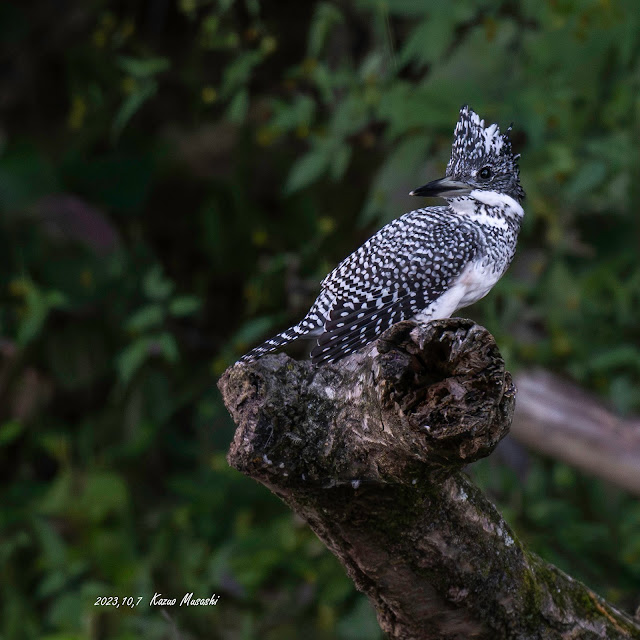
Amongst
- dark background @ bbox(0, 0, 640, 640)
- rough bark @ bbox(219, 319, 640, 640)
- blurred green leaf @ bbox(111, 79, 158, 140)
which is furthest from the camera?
blurred green leaf @ bbox(111, 79, 158, 140)

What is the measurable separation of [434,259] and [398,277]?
0.34 feet

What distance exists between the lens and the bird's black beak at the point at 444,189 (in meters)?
2.23

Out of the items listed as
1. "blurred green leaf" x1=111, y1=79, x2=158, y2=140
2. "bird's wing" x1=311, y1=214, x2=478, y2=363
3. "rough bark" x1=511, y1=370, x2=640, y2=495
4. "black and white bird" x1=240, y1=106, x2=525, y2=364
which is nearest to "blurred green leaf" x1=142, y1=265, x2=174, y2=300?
"blurred green leaf" x1=111, y1=79, x2=158, y2=140

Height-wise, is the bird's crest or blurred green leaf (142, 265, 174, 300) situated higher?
the bird's crest

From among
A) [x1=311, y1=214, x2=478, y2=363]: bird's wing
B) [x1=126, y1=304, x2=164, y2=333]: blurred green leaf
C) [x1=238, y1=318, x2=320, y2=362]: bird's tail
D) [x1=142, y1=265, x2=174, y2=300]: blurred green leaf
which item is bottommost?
[x1=126, y1=304, x2=164, y2=333]: blurred green leaf

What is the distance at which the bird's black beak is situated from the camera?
223 centimetres

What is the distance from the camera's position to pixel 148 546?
405 centimetres

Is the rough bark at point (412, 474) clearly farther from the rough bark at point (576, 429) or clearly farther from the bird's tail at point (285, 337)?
the rough bark at point (576, 429)

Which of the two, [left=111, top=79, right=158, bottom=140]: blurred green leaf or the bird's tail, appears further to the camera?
[left=111, top=79, right=158, bottom=140]: blurred green leaf

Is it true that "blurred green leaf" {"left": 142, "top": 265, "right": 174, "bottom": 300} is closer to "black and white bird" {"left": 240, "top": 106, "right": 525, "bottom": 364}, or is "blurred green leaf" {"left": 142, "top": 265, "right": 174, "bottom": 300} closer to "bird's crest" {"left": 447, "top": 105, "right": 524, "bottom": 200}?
"black and white bird" {"left": 240, "top": 106, "right": 525, "bottom": 364}

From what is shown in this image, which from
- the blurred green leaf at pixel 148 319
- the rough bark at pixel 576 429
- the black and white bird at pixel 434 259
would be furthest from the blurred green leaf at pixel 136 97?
the rough bark at pixel 576 429

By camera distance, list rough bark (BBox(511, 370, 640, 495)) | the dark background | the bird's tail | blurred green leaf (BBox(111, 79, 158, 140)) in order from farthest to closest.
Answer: blurred green leaf (BBox(111, 79, 158, 140)) < rough bark (BBox(511, 370, 640, 495)) < the dark background < the bird's tail

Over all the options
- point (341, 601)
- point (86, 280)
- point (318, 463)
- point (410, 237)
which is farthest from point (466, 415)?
point (86, 280)

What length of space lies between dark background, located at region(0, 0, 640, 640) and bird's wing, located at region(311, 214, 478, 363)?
0.94 meters
